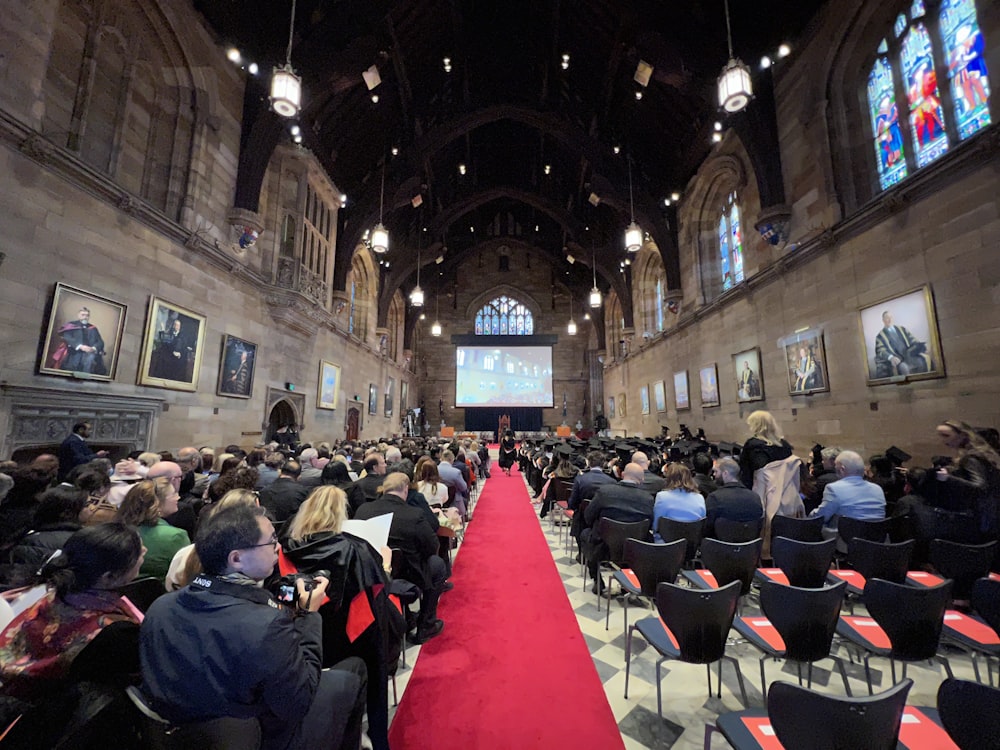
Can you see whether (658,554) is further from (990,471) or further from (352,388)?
(352,388)

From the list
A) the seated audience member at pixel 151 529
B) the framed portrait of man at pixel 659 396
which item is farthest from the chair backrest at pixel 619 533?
the framed portrait of man at pixel 659 396

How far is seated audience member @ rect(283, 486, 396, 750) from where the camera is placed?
174cm

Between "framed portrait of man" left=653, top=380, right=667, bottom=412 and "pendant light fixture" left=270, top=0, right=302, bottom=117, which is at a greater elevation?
"pendant light fixture" left=270, top=0, right=302, bottom=117

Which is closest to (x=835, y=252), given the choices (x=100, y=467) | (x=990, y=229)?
(x=990, y=229)

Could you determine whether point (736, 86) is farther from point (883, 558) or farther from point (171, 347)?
point (171, 347)

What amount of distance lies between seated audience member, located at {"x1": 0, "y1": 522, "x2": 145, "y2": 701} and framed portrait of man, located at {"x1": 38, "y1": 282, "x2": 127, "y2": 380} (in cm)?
525

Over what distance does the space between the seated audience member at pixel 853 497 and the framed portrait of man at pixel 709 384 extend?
23.4 ft

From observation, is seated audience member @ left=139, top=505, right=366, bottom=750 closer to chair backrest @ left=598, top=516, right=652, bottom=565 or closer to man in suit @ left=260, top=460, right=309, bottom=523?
man in suit @ left=260, top=460, right=309, bottom=523

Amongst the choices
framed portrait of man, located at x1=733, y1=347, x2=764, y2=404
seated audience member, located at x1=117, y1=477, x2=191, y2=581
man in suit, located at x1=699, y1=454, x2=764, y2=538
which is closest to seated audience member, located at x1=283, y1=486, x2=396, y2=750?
seated audience member, located at x1=117, y1=477, x2=191, y2=581

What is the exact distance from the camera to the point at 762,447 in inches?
153

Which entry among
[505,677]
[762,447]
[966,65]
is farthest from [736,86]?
[505,677]

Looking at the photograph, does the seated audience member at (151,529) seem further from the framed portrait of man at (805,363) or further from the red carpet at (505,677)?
the framed portrait of man at (805,363)

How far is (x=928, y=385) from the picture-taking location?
507 cm

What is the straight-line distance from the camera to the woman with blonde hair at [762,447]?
384 centimetres
